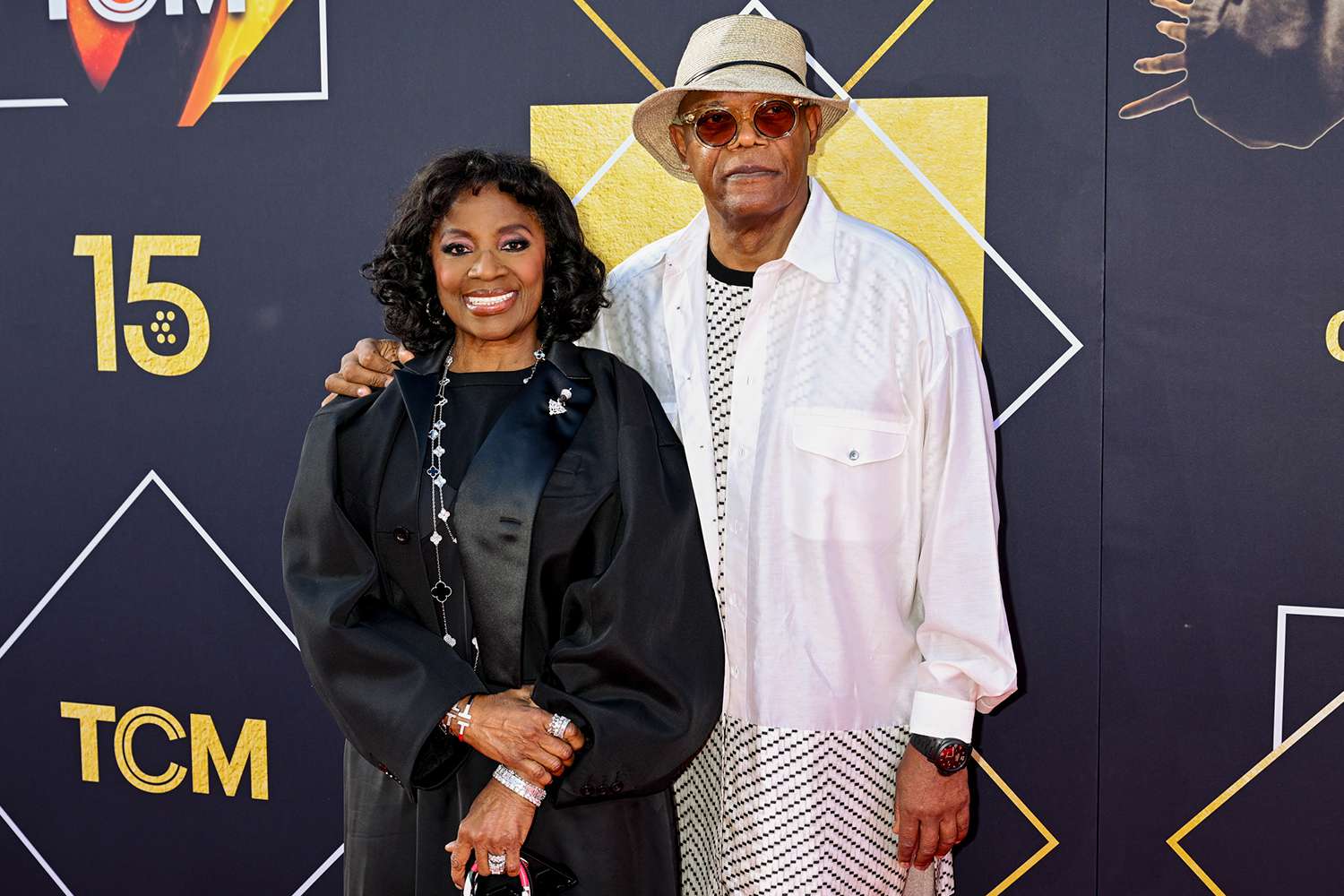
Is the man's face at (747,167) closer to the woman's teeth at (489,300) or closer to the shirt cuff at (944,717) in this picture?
the woman's teeth at (489,300)

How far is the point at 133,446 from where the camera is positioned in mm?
2689

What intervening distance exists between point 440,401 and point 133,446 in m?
1.29

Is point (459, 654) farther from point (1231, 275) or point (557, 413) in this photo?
point (1231, 275)

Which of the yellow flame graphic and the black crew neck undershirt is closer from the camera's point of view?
the black crew neck undershirt

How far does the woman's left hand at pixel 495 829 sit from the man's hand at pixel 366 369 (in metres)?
0.57

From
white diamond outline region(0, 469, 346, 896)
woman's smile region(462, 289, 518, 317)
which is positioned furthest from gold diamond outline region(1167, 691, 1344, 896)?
white diamond outline region(0, 469, 346, 896)

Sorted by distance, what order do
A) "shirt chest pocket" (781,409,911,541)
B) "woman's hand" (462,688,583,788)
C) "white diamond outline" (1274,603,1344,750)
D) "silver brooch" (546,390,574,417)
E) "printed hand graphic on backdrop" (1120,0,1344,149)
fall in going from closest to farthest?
"woman's hand" (462,688,583,788)
"silver brooch" (546,390,574,417)
"shirt chest pocket" (781,409,911,541)
"printed hand graphic on backdrop" (1120,0,1344,149)
"white diamond outline" (1274,603,1344,750)

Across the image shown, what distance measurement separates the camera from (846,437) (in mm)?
1762

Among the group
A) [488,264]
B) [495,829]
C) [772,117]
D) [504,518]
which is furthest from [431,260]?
[495,829]

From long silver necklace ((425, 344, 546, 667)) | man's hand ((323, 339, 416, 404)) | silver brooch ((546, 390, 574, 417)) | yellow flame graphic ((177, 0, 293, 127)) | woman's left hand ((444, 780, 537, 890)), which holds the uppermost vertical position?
yellow flame graphic ((177, 0, 293, 127))

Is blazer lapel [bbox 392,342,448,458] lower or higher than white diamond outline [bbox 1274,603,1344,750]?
higher

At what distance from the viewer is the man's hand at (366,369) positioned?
1774 mm

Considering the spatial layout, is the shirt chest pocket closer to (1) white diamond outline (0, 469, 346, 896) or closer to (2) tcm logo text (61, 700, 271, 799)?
(1) white diamond outline (0, 469, 346, 896)

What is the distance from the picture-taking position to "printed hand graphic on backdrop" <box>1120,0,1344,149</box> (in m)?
2.08
